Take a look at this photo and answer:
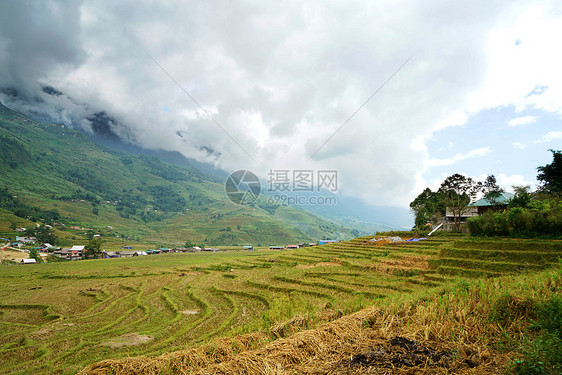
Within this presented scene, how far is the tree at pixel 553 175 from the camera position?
32281 millimetres

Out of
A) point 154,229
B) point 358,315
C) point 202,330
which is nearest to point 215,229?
point 154,229

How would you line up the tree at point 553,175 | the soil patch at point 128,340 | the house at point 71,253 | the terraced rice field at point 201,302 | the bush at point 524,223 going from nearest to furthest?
the terraced rice field at point 201,302, the soil patch at point 128,340, the bush at point 524,223, the tree at point 553,175, the house at point 71,253

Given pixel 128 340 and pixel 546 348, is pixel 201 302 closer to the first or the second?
pixel 128 340

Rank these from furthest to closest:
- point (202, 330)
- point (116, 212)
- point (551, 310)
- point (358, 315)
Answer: point (116, 212) < point (202, 330) < point (358, 315) < point (551, 310)

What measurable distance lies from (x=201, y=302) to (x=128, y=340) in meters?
6.74

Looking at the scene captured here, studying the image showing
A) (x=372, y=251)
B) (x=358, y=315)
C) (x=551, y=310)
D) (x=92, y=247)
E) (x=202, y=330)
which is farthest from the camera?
(x=92, y=247)

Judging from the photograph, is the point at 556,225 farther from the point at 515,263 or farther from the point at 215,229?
the point at 215,229

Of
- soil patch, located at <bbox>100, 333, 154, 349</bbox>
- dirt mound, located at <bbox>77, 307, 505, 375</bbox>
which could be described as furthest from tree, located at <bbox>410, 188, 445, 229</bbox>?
dirt mound, located at <bbox>77, 307, 505, 375</bbox>

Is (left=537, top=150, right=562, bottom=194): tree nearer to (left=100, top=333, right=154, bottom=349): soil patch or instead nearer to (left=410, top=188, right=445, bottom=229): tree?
(left=410, top=188, right=445, bottom=229): tree

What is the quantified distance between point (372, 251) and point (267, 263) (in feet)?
41.6

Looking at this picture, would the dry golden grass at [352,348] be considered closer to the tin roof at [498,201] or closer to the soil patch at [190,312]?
the soil patch at [190,312]

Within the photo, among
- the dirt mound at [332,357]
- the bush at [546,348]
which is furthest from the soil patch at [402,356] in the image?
the bush at [546,348]

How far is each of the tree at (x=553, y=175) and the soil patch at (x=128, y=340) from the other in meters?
46.5

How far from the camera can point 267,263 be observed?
102ft
